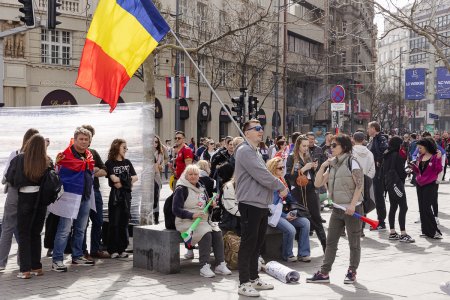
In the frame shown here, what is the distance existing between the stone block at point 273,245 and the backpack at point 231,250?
0.69 m

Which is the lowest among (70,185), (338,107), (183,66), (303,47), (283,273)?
(283,273)

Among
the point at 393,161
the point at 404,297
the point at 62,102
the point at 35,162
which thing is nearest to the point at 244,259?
the point at 404,297

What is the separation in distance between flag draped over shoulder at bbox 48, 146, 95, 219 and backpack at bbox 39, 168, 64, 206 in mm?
484

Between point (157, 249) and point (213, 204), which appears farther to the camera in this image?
point (213, 204)

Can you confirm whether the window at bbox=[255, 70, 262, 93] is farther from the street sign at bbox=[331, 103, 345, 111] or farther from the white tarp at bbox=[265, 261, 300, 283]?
the white tarp at bbox=[265, 261, 300, 283]

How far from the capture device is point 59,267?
337 inches

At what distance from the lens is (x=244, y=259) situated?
7199mm

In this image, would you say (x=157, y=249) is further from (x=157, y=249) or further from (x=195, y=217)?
(x=195, y=217)

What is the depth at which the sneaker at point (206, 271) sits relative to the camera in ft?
26.9

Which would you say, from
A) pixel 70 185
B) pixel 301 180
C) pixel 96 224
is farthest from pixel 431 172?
pixel 70 185

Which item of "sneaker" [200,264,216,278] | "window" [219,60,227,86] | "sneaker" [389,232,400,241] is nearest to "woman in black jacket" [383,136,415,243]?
"sneaker" [389,232,400,241]

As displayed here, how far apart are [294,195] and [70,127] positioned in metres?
3.55

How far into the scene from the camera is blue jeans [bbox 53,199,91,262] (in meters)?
8.60

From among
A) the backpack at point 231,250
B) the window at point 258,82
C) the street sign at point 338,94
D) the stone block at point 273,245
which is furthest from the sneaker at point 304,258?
the window at point 258,82
